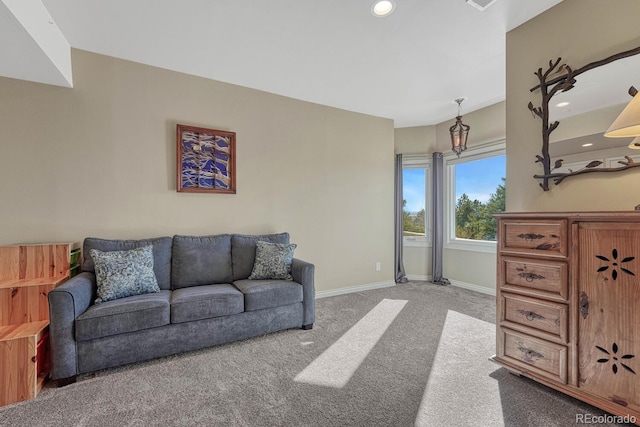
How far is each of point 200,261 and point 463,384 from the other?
246cm

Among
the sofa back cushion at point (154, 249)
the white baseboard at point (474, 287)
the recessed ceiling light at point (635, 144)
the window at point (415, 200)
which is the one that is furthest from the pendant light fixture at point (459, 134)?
the sofa back cushion at point (154, 249)

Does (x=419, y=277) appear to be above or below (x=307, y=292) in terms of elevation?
below

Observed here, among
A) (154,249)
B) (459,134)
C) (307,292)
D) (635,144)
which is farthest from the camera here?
(459,134)

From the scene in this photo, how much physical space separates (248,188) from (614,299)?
127 inches

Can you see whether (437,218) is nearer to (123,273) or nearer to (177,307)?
(177,307)

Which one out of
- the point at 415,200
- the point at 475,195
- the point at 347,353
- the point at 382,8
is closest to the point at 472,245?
the point at 475,195

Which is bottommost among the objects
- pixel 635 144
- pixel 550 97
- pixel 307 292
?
pixel 307 292

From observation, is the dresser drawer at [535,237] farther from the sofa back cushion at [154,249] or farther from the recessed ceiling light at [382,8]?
the sofa back cushion at [154,249]

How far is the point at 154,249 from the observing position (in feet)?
8.80

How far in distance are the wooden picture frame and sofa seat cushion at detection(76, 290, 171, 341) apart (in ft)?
4.24

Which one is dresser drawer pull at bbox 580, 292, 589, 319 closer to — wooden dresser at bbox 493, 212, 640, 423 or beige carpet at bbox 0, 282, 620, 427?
wooden dresser at bbox 493, 212, 640, 423

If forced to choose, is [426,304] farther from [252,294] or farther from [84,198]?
[84,198]

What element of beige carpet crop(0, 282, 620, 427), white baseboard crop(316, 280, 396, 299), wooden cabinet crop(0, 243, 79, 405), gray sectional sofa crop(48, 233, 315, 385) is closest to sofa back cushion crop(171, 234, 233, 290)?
gray sectional sofa crop(48, 233, 315, 385)

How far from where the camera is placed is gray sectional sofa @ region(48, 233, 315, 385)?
6.26 ft
